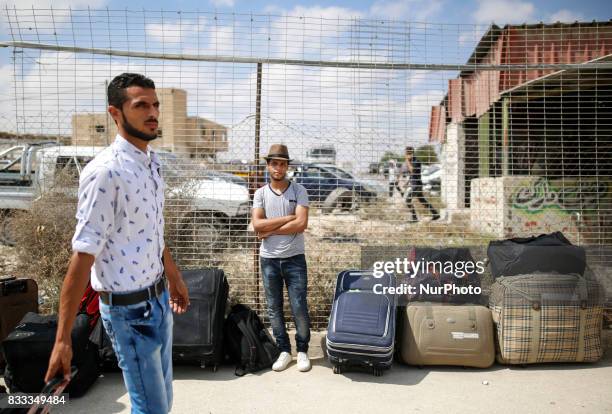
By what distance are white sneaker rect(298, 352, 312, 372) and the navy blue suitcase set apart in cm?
24

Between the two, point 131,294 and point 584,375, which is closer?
point 131,294

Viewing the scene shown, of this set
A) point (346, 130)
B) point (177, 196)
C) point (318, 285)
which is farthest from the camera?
point (177, 196)

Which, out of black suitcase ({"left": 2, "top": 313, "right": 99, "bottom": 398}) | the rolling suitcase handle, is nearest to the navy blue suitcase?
black suitcase ({"left": 2, "top": 313, "right": 99, "bottom": 398})

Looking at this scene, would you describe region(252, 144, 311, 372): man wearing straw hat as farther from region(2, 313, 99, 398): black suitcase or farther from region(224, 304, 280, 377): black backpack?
region(2, 313, 99, 398): black suitcase

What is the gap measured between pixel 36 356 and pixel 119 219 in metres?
2.17

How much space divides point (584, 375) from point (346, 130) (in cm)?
304

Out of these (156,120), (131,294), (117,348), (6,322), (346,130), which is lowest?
(6,322)

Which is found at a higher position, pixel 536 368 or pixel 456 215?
pixel 456 215

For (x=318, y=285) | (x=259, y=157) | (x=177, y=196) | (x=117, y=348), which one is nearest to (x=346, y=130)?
(x=259, y=157)

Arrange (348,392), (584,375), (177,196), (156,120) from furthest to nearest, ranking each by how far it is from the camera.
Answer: (177,196), (584,375), (348,392), (156,120)

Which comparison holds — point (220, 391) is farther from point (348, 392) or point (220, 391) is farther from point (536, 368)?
point (536, 368)

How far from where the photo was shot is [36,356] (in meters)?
3.41

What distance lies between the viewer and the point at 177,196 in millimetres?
5629

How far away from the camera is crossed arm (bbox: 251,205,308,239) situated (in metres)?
4.08
